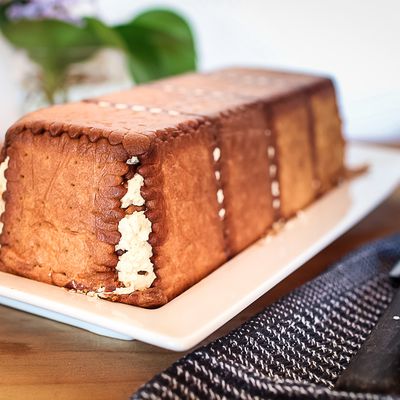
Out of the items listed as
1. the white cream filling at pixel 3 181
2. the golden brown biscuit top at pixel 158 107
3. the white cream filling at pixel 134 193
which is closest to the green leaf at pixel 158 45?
the golden brown biscuit top at pixel 158 107

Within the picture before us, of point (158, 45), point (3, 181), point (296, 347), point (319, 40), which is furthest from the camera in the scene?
point (319, 40)

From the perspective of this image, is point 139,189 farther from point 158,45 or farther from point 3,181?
point 158,45

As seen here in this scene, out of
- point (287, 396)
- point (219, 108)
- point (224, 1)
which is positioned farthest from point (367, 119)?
point (287, 396)

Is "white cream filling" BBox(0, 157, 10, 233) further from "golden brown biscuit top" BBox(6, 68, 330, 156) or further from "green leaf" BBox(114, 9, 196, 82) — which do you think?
"green leaf" BBox(114, 9, 196, 82)

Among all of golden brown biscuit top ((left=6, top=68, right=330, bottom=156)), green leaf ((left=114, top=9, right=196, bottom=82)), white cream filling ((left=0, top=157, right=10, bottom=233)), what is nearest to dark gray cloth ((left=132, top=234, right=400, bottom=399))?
golden brown biscuit top ((left=6, top=68, right=330, bottom=156))

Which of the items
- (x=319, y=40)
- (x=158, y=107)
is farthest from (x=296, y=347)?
(x=319, y=40)

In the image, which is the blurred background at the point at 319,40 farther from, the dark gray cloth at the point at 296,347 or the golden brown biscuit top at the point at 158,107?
the dark gray cloth at the point at 296,347
